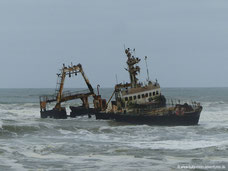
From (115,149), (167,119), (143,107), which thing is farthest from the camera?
(143,107)

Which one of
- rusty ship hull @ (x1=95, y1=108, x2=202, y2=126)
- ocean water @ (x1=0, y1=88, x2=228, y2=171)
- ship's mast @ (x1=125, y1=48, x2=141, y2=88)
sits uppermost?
ship's mast @ (x1=125, y1=48, x2=141, y2=88)

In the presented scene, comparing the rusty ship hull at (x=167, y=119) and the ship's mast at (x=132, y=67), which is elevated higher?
the ship's mast at (x=132, y=67)

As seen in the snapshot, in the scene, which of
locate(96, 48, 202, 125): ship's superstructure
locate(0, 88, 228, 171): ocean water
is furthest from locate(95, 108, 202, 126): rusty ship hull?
locate(0, 88, 228, 171): ocean water

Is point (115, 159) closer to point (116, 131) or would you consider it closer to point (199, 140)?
point (199, 140)

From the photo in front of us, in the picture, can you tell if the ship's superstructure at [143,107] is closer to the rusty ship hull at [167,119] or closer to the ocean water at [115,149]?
the rusty ship hull at [167,119]

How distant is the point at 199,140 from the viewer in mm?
25125

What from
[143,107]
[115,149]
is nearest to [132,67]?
[143,107]

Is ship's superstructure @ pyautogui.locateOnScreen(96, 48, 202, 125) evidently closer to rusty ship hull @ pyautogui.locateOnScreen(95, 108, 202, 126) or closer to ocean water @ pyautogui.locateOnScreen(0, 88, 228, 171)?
rusty ship hull @ pyautogui.locateOnScreen(95, 108, 202, 126)

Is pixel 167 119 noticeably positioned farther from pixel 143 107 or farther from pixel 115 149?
pixel 115 149

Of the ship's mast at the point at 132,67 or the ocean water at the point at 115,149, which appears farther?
the ship's mast at the point at 132,67

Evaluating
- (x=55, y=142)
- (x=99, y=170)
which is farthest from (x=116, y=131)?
(x=99, y=170)

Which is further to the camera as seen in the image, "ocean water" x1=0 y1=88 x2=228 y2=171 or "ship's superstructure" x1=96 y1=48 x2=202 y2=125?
"ship's superstructure" x1=96 y1=48 x2=202 y2=125

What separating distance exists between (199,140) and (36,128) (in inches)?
500

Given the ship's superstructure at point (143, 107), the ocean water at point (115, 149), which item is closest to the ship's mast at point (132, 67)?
the ship's superstructure at point (143, 107)
